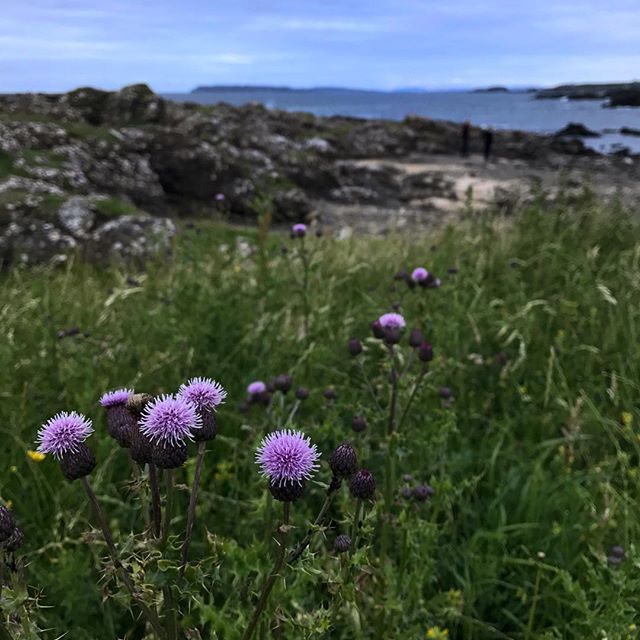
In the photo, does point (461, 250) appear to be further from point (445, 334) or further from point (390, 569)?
point (390, 569)

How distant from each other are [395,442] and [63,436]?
44.1 inches

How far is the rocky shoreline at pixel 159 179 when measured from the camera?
26.0 feet

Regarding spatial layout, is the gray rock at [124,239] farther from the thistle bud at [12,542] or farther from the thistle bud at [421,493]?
the thistle bud at [12,542]

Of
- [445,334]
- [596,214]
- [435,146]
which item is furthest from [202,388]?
[435,146]

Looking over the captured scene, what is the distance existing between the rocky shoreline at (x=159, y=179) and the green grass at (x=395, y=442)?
1.01 m

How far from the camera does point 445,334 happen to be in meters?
3.54

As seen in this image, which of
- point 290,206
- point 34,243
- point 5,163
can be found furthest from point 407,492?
point 290,206

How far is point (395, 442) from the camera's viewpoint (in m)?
1.96

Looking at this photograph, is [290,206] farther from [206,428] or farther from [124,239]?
[206,428]

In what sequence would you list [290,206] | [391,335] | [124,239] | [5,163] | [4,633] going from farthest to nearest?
1. [290,206]
2. [5,163]
3. [124,239]
4. [391,335]
5. [4,633]

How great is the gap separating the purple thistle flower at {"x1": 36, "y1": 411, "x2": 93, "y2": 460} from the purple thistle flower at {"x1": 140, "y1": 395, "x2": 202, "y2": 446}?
14 centimetres

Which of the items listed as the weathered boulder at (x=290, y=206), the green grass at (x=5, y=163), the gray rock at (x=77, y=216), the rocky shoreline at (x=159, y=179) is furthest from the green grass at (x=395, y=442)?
the weathered boulder at (x=290, y=206)

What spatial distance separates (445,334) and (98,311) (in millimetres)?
2642

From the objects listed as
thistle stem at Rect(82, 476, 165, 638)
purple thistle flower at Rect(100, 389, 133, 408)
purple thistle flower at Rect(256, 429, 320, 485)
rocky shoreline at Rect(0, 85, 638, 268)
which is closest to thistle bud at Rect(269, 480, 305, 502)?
purple thistle flower at Rect(256, 429, 320, 485)
